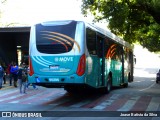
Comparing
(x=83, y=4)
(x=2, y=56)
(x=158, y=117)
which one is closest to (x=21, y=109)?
(x=158, y=117)

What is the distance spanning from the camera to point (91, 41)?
1622cm

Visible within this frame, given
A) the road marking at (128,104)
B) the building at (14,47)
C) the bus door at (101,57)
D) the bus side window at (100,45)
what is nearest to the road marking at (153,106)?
the road marking at (128,104)

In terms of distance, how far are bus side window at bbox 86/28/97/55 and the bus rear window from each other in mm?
855

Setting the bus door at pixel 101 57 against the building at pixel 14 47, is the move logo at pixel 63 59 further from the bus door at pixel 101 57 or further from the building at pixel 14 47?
the building at pixel 14 47

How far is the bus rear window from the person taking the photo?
49.6 feet

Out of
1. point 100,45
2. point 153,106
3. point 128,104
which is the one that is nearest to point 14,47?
point 100,45

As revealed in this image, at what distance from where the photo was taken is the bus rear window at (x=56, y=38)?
15109 mm

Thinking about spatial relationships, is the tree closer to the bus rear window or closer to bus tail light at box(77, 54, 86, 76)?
the bus rear window

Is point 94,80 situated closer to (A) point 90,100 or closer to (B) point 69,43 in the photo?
(A) point 90,100

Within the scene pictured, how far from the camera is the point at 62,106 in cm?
1484

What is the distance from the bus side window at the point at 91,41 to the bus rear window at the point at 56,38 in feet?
2.81

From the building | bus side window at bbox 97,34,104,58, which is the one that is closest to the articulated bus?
bus side window at bbox 97,34,104,58

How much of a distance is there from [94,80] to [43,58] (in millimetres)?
2682

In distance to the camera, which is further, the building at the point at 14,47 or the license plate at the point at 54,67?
the building at the point at 14,47
